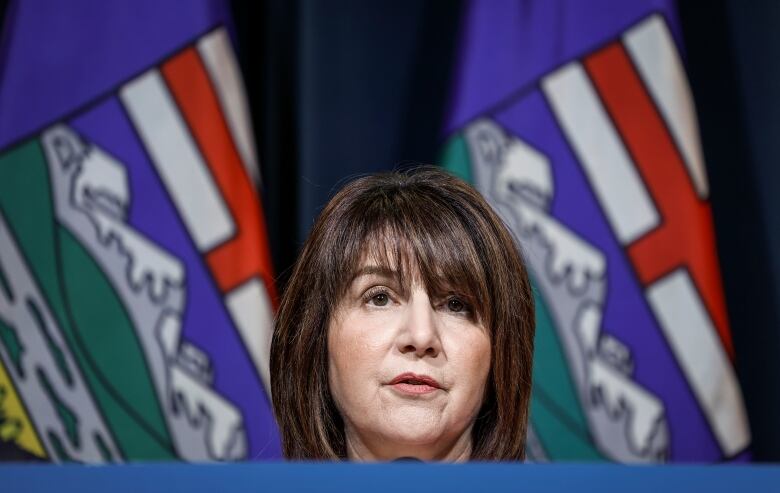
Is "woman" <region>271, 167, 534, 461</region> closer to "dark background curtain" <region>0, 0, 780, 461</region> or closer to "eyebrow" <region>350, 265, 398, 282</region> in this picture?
"eyebrow" <region>350, 265, 398, 282</region>

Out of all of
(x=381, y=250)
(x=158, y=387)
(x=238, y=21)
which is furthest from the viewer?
(x=238, y=21)

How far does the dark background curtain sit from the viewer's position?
1.97 metres

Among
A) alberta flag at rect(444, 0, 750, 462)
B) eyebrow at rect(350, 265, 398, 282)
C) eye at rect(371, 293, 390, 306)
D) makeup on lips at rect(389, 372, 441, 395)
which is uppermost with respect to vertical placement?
eyebrow at rect(350, 265, 398, 282)

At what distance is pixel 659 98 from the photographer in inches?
76.2

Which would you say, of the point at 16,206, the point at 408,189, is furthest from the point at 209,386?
the point at 408,189

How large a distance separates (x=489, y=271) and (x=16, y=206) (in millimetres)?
1128

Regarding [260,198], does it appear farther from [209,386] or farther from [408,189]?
[408,189]

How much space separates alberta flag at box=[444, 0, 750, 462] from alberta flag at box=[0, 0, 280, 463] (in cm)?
45

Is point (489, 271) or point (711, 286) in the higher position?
point (489, 271)

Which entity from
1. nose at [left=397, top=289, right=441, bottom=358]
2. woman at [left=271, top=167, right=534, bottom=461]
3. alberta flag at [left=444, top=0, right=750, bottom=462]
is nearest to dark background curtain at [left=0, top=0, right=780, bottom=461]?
alberta flag at [left=444, top=0, right=750, bottom=462]

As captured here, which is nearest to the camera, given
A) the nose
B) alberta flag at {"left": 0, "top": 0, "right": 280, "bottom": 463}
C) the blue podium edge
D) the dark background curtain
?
the blue podium edge

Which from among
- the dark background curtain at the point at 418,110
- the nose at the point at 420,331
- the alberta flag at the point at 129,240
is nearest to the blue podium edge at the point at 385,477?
the nose at the point at 420,331

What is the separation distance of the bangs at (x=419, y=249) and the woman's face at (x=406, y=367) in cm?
1

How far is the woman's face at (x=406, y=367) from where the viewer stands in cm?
98
